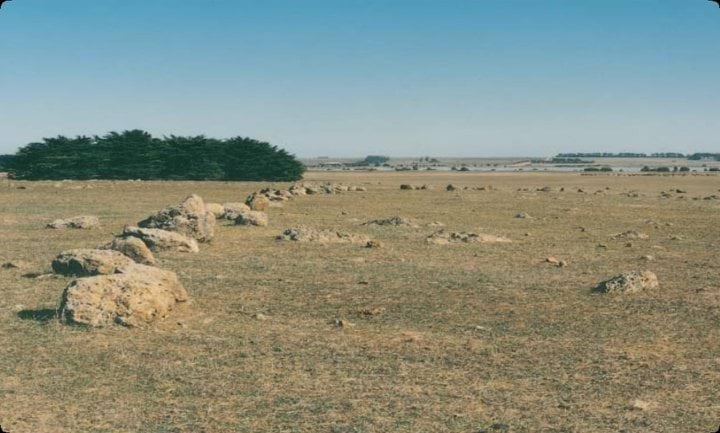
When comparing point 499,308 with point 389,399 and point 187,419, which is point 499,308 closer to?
point 389,399

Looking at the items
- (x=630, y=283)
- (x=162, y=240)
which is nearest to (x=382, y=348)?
(x=630, y=283)

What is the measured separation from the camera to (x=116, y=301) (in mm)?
9516

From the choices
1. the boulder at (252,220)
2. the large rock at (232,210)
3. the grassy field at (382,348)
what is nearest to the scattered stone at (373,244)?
the grassy field at (382,348)

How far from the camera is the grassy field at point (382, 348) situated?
6.30 metres

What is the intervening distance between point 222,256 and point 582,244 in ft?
32.7

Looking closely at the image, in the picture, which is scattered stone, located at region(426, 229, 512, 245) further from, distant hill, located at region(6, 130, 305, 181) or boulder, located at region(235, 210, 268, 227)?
distant hill, located at region(6, 130, 305, 181)

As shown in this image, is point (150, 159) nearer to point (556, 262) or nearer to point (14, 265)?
point (14, 265)

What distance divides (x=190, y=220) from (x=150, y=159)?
40213mm

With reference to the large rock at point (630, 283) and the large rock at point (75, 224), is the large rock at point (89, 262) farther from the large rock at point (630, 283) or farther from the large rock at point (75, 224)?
the large rock at point (75, 224)

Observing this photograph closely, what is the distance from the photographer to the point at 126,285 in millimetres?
9742

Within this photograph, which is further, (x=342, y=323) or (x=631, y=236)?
(x=631, y=236)

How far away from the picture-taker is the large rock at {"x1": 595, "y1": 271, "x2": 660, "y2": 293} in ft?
38.7

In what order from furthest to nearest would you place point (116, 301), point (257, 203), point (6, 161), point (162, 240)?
point (6, 161), point (257, 203), point (162, 240), point (116, 301)

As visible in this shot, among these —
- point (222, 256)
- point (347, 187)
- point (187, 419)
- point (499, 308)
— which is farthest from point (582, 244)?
point (347, 187)
